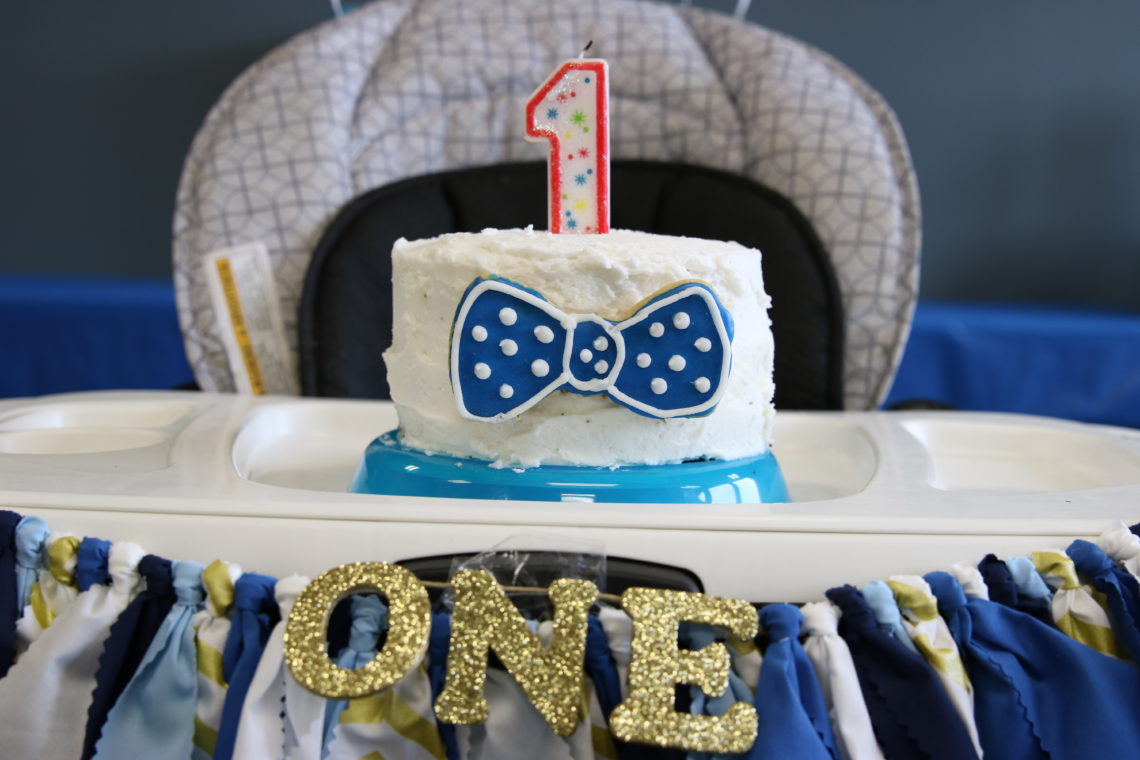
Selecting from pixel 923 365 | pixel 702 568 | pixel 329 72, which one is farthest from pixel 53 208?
pixel 702 568

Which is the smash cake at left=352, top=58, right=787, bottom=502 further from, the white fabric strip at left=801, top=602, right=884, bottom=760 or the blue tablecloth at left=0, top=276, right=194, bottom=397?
the blue tablecloth at left=0, top=276, right=194, bottom=397

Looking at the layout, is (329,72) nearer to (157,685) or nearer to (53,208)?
(157,685)

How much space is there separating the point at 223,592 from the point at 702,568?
230 millimetres

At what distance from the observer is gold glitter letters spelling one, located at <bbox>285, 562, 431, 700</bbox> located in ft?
1.40

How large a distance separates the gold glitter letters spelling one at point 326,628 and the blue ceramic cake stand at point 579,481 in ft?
0.30

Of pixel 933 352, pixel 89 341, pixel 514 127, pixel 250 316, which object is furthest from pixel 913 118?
pixel 89 341

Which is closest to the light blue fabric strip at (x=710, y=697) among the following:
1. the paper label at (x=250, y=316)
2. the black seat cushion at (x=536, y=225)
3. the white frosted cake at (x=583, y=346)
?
the white frosted cake at (x=583, y=346)

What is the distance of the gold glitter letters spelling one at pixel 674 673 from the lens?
422mm

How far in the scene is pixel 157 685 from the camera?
0.45 metres

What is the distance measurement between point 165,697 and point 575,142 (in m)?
0.39

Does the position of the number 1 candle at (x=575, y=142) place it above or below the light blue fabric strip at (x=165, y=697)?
above

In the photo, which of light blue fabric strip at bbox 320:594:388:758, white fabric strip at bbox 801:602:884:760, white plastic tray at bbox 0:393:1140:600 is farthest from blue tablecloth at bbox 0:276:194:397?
white fabric strip at bbox 801:602:884:760

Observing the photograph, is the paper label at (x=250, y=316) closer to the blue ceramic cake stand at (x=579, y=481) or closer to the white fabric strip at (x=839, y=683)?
the blue ceramic cake stand at (x=579, y=481)

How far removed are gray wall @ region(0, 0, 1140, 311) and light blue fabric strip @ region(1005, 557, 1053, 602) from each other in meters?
1.47
